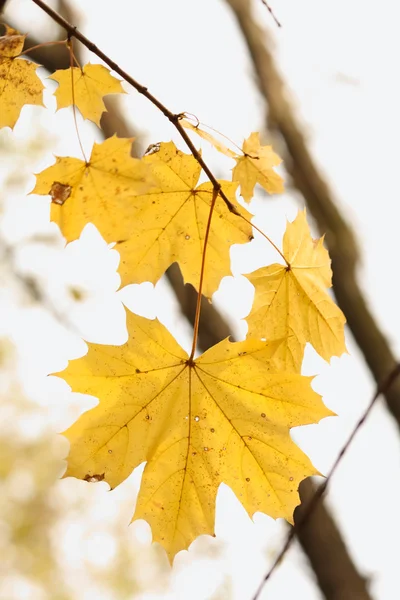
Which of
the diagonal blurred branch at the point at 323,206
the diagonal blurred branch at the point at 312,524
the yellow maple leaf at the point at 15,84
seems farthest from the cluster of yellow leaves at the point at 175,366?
the diagonal blurred branch at the point at 312,524

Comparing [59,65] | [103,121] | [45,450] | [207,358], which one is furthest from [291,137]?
[45,450]

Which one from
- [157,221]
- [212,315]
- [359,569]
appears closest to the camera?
[157,221]

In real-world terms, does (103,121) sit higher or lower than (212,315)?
higher

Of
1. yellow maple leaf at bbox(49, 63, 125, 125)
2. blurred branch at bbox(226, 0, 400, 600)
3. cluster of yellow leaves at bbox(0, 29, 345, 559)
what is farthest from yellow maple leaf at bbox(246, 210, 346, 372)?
blurred branch at bbox(226, 0, 400, 600)

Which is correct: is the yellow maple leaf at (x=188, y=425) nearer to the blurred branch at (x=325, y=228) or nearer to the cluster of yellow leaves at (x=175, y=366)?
the cluster of yellow leaves at (x=175, y=366)

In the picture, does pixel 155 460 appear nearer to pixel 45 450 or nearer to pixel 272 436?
pixel 272 436

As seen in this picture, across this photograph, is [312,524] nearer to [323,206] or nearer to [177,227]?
[323,206]

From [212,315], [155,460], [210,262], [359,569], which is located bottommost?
[359,569]

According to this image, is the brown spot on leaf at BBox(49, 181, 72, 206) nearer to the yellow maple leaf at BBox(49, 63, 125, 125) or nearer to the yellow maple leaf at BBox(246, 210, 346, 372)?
the yellow maple leaf at BBox(49, 63, 125, 125)
